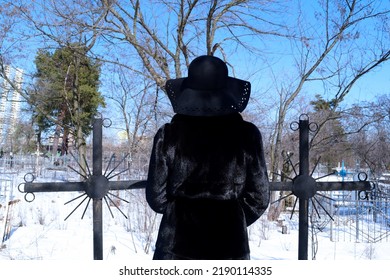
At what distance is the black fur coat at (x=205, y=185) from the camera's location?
53.8 inches

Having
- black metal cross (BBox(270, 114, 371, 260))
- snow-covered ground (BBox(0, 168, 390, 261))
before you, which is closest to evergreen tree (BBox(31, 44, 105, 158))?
snow-covered ground (BBox(0, 168, 390, 261))

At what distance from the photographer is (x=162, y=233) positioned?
1.40 meters

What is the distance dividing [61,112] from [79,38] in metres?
2.69

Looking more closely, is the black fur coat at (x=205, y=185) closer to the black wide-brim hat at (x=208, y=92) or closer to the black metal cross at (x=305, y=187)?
the black wide-brim hat at (x=208, y=92)

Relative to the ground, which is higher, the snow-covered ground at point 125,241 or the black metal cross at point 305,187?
the black metal cross at point 305,187

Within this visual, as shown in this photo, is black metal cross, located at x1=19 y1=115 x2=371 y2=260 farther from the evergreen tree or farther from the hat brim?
the evergreen tree

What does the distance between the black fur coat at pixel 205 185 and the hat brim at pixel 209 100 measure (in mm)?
55

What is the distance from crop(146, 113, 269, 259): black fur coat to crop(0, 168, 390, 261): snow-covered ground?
2.25 m

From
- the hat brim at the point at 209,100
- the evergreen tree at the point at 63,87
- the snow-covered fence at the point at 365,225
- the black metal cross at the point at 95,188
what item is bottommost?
the snow-covered fence at the point at 365,225

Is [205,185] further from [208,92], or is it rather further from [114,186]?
[114,186]

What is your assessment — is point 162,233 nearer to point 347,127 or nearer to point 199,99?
point 199,99

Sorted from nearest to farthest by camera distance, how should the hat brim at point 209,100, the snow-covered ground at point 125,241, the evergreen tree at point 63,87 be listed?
1. the hat brim at point 209,100
2. the snow-covered ground at point 125,241
3. the evergreen tree at point 63,87

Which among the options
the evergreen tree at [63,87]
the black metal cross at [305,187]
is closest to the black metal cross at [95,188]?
the black metal cross at [305,187]

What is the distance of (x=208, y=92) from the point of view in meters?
1.39
